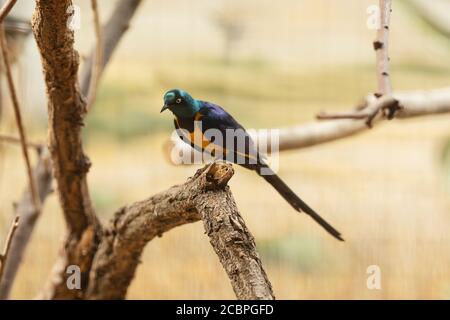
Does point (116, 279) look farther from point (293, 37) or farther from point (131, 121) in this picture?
point (293, 37)

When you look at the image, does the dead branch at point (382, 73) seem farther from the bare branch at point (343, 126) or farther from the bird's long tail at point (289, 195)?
the bare branch at point (343, 126)

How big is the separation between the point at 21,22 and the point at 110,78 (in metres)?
0.38

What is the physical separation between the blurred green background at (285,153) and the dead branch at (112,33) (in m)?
0.06

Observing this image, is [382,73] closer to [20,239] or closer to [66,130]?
[66,130]

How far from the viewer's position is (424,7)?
1790 millimetres

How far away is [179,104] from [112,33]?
55 cm

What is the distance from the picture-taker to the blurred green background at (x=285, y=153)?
130 centimetres

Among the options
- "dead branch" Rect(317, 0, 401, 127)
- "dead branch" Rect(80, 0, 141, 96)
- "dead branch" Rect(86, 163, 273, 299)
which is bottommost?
"dead branch" Rect(86, 163, 273, 299)

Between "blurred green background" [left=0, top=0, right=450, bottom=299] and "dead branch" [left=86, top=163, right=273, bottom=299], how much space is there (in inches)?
5.3

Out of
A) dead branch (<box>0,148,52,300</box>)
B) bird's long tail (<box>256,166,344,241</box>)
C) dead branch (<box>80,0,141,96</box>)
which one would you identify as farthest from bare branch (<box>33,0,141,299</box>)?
bird's long tail (<box>256,166,344,241</box>)

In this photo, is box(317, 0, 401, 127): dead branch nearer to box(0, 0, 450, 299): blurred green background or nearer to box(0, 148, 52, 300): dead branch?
box(0, 0, 450, 299): blurred green background

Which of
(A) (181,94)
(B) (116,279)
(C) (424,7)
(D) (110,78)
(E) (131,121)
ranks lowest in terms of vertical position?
(B) (116,279)

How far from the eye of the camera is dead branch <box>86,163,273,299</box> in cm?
70
